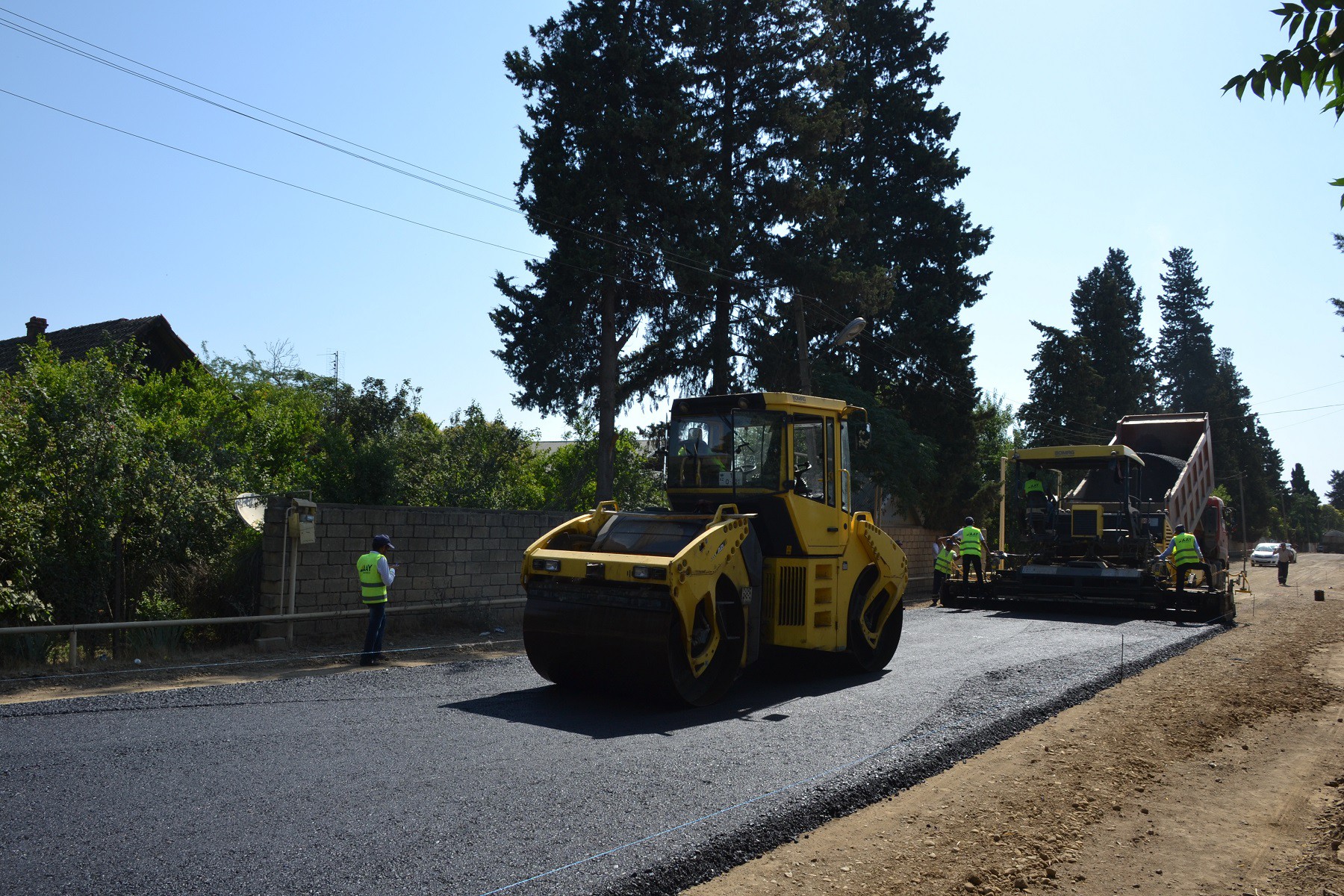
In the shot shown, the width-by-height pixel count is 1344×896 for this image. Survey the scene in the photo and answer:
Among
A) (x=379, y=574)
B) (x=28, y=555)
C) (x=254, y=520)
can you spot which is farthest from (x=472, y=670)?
(x=254, y=520)

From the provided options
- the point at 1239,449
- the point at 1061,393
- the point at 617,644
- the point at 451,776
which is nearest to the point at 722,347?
the point at 617,644

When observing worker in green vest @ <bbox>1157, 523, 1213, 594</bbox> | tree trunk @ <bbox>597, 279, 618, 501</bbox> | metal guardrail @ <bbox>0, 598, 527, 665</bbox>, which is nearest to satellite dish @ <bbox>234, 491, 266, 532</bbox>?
metal guardrail @ <bbox>0, 598, 527, 665</bbox>

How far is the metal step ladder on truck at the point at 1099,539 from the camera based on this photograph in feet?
53.6

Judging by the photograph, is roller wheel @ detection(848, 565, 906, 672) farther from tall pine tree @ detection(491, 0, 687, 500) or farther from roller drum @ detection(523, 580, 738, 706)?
tall pine tree @ detection(491, 0, 687, 500)

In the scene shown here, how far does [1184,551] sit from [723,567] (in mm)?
11432

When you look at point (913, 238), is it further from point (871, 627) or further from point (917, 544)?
point (871, 627)

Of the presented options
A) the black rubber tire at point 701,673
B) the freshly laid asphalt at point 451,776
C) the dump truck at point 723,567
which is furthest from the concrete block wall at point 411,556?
the black rubber tire at point 701,673

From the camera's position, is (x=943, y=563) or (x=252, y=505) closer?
(x=252, y=505)

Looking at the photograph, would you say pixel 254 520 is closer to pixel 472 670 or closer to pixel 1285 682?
pixel 472 670

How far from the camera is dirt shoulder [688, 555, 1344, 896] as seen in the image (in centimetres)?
472

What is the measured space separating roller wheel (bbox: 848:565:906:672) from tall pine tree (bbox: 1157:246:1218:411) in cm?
6257

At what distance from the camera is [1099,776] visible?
21.4ft

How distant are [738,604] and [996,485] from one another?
81.5ft

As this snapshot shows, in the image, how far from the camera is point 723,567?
8.38 meters
